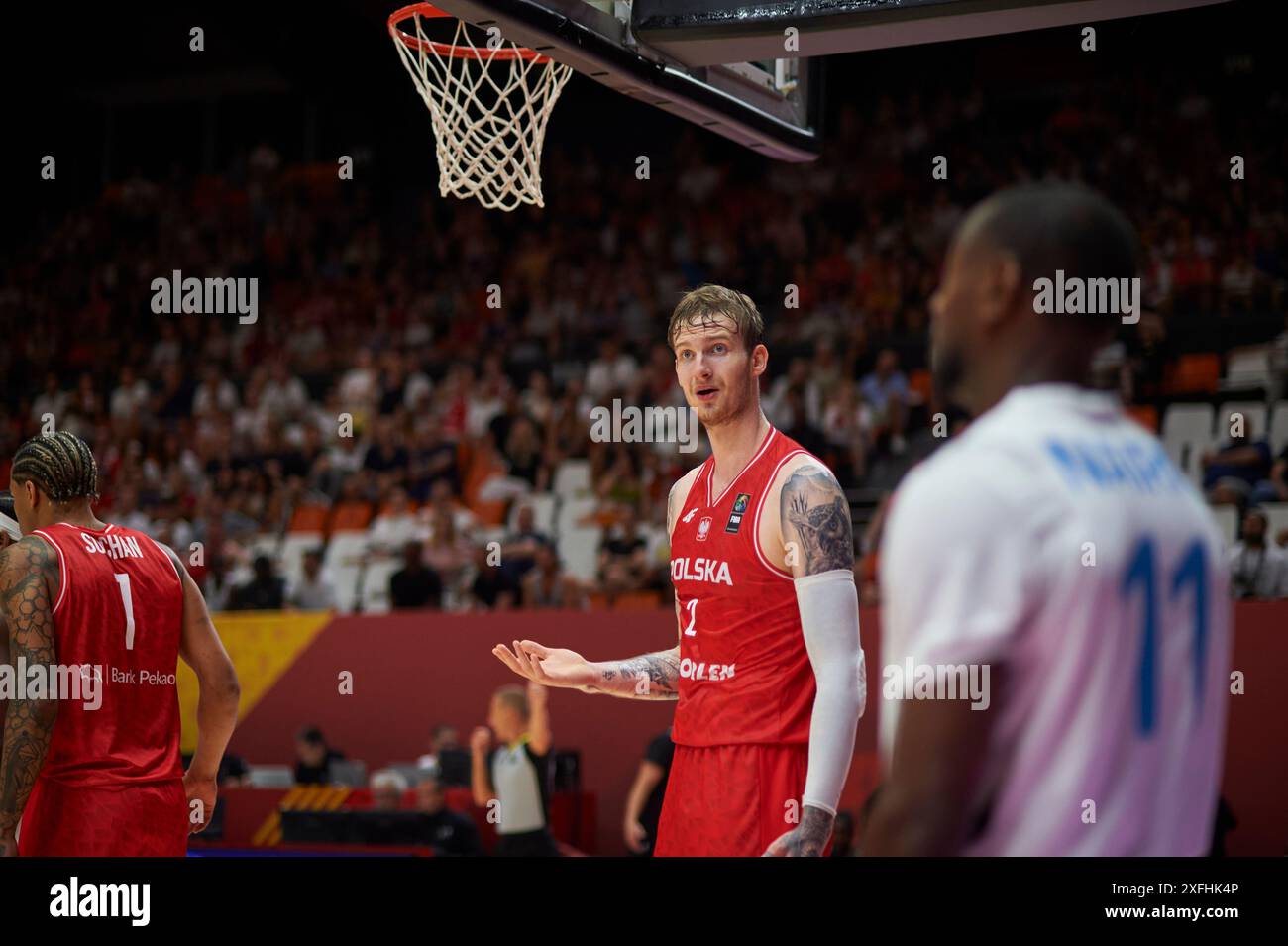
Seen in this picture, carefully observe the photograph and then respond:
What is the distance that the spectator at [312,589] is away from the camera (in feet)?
40.4

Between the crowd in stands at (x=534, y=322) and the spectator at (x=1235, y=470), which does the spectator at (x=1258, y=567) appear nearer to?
the spectator at (x=1235, y=470)

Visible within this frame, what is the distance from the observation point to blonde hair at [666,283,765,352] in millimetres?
4609

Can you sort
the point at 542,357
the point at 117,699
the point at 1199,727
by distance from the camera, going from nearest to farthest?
the point at 1199,727
the point at 117,699
the point at 542,357

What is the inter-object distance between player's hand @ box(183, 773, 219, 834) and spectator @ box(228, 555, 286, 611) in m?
7.20

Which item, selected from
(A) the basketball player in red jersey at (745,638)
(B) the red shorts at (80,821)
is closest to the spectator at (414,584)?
(B) the red shorts at (80,821)

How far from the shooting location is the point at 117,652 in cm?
464

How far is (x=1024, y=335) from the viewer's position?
6.69ft

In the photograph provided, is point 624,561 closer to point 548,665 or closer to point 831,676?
point 548,665

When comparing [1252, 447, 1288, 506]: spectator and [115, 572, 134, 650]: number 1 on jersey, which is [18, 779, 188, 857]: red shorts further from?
[1252, 447, 1288, 506]: spectator

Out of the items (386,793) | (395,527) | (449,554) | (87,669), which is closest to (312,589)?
(395,527)

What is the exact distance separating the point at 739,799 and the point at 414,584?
306 inches
